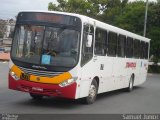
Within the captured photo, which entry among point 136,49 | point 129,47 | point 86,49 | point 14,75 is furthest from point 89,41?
point 136,49

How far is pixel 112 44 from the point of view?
18.1 meters

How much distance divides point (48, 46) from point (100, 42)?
2807 millimetres

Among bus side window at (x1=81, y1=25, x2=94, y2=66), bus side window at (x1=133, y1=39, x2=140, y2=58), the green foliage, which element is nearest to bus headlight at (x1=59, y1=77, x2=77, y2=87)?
bus side window at (x1=81, y1=25, x2=94, y2=66)

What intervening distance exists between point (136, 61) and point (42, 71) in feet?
33.8

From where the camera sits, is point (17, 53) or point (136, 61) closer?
point (17, 53)

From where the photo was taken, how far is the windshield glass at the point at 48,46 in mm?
13930

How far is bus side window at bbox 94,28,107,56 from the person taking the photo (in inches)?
626

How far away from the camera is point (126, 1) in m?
62.3

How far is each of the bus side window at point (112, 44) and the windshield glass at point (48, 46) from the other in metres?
3.59

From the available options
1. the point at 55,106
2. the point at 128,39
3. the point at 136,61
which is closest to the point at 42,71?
the point at 55,106

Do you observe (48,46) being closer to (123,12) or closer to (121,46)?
(121,46)

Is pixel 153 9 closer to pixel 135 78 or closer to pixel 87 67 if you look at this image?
pixel 135 78

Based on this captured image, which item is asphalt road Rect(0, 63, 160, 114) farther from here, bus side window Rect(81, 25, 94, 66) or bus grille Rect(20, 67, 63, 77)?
bus side window Rect(81, 25, 94, 66)

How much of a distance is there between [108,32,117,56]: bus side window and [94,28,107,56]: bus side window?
700 millimetres
